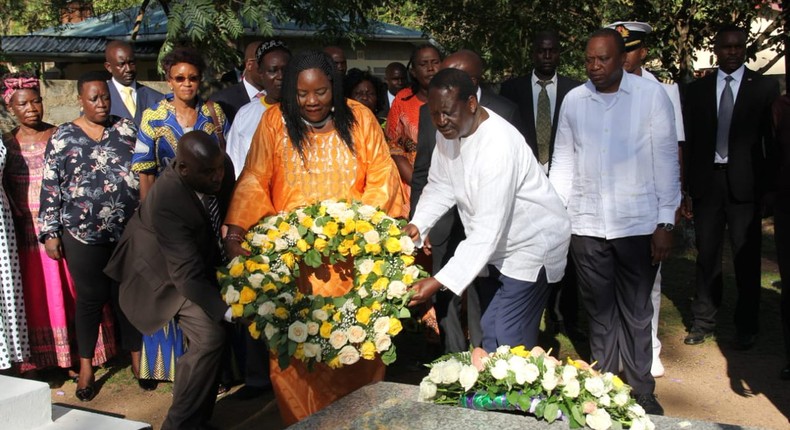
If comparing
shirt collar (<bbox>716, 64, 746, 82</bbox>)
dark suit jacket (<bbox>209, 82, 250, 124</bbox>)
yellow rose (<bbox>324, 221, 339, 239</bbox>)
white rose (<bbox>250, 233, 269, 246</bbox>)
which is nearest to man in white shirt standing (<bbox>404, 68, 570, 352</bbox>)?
yellow rose (<bbox>324, 221, 339, 239</bbox>)

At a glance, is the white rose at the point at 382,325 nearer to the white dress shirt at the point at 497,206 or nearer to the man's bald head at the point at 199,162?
the white dress shirt at the point at 497,206

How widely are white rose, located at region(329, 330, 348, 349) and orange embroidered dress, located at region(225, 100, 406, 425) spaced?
64 centimetres

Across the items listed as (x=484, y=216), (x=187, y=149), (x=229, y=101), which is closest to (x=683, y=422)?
(x=484, y=216)

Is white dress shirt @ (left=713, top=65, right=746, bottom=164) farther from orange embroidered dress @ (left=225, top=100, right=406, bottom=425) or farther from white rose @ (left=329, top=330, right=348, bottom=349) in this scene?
white rose @ (left=329, top=330, right=348, bottom=349)

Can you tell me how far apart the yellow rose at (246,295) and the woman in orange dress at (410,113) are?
2.35 m

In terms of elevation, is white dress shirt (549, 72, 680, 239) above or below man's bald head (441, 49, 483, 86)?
below

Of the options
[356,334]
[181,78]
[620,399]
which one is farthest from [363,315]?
[181,78]

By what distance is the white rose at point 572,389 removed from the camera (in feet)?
11.2

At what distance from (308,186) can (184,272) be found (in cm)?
85

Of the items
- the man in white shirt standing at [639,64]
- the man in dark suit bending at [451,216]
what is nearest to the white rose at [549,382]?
the man in dark suit bending at [451,216]

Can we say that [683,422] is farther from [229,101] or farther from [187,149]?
[229,101]

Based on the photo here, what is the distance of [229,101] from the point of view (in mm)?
7113

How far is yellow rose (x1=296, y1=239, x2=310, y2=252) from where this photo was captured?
14.8 feet

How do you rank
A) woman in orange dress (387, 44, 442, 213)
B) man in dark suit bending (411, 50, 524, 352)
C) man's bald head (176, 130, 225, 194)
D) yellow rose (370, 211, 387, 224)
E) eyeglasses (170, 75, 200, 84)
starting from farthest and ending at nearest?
woman in orange dress (387, 44, 442, 213), eyeglasses (170, 75, 200, 84), man in dark suit bending (411, 50, 524, 352), man's bald head (176, 130, 225, 194), yellow rose (370, 211, 387, 224)
